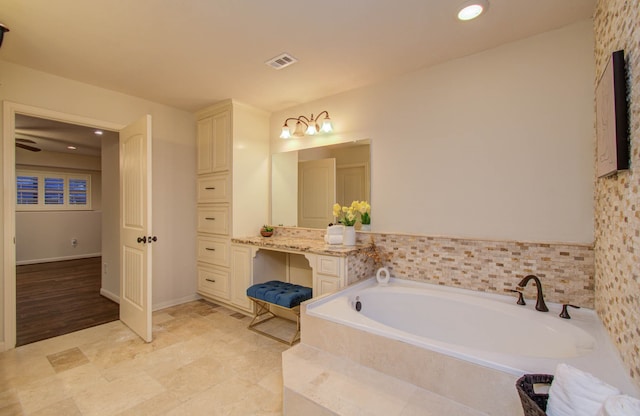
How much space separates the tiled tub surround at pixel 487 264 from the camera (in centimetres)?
184

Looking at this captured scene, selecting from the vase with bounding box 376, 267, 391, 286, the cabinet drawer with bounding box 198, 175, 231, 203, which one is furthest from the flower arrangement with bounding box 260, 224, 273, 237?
the vase with bounding box 376, 267, 391, 286

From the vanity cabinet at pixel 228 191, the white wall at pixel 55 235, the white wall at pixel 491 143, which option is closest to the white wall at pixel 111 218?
the vanity cabinet at pixel 228 191

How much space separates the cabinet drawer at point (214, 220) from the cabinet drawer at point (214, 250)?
0.11 metres

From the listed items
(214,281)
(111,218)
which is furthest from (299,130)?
(111,218)

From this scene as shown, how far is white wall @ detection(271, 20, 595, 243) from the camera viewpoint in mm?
1870

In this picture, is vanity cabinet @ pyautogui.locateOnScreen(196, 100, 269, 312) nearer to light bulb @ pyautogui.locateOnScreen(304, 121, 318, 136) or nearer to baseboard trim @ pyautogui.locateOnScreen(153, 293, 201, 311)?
baseboard trim @ pyautogui.locateOnScreen(153, 293, 201, 311)

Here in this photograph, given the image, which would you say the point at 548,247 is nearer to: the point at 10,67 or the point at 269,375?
the point at 269,375

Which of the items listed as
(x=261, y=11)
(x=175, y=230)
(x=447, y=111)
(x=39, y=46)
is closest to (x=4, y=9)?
(x=39, y=46)

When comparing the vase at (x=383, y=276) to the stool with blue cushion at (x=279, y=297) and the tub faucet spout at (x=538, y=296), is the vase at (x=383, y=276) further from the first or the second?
the tub faucet spout at (x=538, y=296)

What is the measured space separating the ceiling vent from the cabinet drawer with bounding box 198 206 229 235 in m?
1.63

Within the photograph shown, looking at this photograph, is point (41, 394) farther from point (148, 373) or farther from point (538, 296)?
point (538, 296)

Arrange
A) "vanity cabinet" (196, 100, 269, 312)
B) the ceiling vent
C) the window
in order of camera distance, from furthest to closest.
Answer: the window
"vanity cabinet" (196, 100, 269, 312)
the ceiling vent

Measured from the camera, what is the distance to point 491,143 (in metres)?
2.15

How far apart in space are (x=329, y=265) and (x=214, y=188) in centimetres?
183
